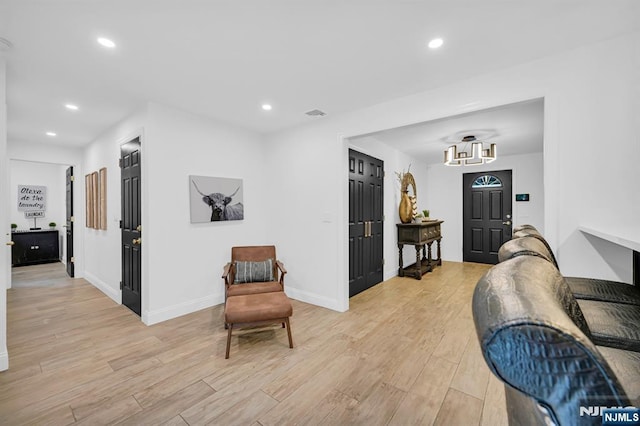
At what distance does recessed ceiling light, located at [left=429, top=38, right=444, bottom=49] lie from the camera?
2021 mm

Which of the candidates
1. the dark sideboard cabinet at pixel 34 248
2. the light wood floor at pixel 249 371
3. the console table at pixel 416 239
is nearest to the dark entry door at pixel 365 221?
the console table at pixel 416 239

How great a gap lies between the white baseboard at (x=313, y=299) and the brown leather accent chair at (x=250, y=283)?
23.1 inches

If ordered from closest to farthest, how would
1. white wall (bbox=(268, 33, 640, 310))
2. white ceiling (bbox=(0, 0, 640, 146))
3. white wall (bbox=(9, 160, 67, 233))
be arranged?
white ceiling (bbox=(0, 0, 640, 146)) < white wall (bbox=(268, 33, 640, 310)) < white wall (bbox=(9, 160, 67, 233))

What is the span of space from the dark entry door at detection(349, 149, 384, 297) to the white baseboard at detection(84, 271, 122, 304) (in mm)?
3272

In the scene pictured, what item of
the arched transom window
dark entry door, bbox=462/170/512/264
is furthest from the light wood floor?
the arched transom window

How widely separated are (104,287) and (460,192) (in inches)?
286

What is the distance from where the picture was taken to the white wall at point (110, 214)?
11.9ft

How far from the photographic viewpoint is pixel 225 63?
2.34 m

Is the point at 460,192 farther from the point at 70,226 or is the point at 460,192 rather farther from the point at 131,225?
the point at 70,226

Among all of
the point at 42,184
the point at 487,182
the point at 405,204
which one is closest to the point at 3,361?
the point at 405,204

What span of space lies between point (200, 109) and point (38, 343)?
114 inches

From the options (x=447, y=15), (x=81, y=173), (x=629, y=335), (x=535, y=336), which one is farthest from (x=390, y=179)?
(x=81, y=173)

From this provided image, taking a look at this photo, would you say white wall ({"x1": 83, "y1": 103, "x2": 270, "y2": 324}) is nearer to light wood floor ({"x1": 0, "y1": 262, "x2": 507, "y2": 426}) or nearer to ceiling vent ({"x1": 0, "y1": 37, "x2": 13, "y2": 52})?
light wood floor ({"x1": 0, "y1": 262, "x2": 507, "y2": 426})

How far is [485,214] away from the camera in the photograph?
635cm
